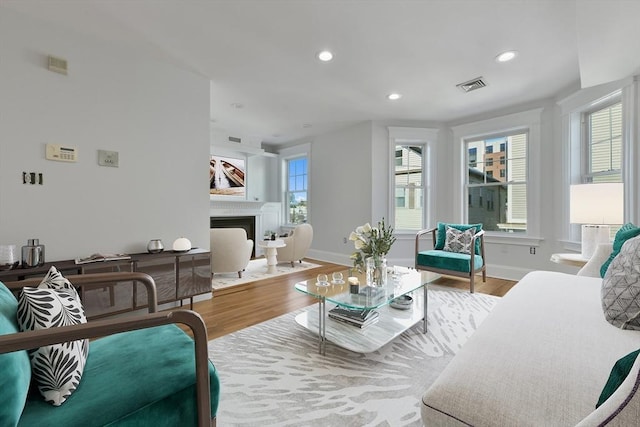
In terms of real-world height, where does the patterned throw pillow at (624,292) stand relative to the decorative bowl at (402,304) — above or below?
above

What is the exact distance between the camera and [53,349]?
0.92 m

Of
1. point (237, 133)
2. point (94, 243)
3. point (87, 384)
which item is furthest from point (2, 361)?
point (237, 133)

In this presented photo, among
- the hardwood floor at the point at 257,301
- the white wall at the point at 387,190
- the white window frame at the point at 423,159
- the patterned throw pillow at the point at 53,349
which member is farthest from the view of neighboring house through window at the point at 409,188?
the patterned throw pillow at the point at 53,349

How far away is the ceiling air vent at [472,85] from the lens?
11.0ft

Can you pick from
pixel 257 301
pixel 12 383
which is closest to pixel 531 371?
pixel 12 383

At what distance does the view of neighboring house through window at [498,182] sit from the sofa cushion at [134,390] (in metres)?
4.74

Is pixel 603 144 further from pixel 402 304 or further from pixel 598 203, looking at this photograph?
pixel 402 304

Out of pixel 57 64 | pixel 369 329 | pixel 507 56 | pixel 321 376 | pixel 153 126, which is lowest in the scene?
pixel 321 376

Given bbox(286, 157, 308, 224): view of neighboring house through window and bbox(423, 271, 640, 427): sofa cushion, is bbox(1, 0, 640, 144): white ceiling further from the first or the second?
bbox(286, 157, 308, 224): view of neighboring house through window

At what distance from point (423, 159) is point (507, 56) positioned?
232cm

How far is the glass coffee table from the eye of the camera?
1955 millimetres

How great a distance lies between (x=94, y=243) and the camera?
8.36 feet

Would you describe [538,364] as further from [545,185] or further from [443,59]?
[545,185]

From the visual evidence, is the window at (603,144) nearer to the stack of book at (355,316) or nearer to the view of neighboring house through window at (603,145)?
the view of neighboring house through window at (603,145)
